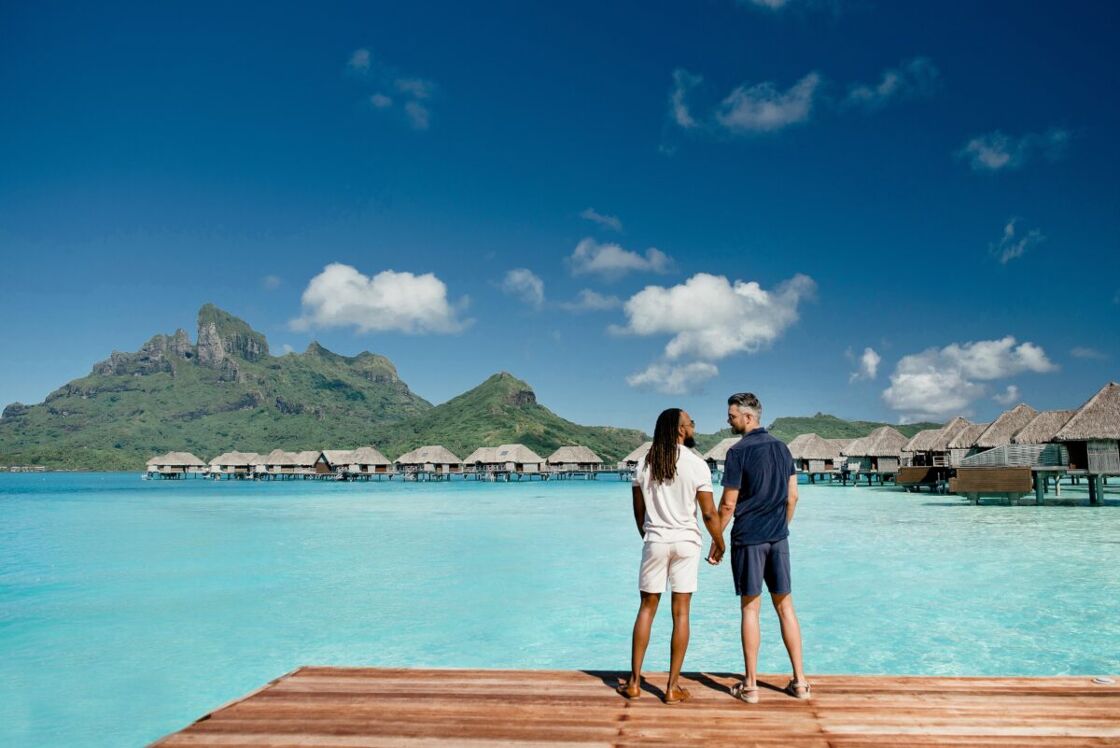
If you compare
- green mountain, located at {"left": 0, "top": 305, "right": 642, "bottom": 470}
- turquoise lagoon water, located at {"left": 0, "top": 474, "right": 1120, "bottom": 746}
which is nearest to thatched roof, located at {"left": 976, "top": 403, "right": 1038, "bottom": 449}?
turquoise lagoon water, located at {"left": 0, "top": 474, "right": 1120, "bottom": 746}

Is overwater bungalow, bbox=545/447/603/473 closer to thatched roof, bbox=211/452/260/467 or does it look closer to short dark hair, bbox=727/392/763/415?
thatched roof, bbox=211/452/260/467

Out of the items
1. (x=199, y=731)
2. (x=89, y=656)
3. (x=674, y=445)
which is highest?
(x=674, y=445)

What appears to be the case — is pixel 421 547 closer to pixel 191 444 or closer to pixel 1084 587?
pixel 1084 587

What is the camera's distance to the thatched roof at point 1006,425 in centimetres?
3950

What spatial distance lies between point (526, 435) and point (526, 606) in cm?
12247

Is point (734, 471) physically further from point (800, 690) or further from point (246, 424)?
point (246, 424)

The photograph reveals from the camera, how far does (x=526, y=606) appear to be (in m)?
12.4

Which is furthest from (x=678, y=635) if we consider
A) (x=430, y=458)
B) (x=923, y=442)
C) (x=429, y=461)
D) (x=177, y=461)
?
(x=177, y=461)

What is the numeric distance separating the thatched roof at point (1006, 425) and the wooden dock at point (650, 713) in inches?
1614

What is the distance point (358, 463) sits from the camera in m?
86.3

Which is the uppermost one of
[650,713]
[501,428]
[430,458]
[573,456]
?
[501,428]

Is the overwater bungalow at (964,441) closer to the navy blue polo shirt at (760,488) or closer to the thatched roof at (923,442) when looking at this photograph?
the thatched roof at (923,442)

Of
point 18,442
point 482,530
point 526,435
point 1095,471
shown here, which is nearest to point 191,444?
point 18,442

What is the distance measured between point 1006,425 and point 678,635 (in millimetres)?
42870
